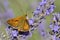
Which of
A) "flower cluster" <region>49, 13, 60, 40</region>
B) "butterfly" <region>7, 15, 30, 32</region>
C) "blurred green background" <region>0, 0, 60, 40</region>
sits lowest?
"flower cluster" <region>49, 13, 60, 40</region>

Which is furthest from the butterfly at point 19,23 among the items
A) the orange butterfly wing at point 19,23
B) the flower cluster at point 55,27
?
the flower cluster at point 55,27

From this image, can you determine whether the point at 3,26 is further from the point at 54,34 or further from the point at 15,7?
the point at 54,34

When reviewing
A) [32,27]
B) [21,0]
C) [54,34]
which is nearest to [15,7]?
[21,0]

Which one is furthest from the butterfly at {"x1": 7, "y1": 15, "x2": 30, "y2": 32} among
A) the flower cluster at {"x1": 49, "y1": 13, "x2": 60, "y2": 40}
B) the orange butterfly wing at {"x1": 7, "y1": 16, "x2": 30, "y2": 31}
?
the flower cluster at {"x1": 49, "y1": 13, "x2": 60, "y2": 40}

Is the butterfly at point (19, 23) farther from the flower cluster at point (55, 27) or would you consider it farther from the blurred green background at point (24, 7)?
the flower cluster at point (55, 27)

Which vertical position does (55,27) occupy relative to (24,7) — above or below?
below

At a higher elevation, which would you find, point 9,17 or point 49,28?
point 9,17

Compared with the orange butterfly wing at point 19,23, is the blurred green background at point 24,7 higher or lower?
higher


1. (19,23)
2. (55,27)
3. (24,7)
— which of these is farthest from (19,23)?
(55,27)

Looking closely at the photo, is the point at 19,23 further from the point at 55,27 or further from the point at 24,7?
the point at 55,27

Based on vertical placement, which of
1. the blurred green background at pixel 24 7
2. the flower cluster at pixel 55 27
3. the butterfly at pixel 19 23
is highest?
the blurred green background at pixel 24 7

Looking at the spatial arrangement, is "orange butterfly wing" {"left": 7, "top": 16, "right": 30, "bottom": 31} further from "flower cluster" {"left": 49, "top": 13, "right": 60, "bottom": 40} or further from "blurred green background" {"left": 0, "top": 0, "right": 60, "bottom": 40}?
"flower cluster" {"left": 49, "top": 13, "right": 60, "bottom": 40}
